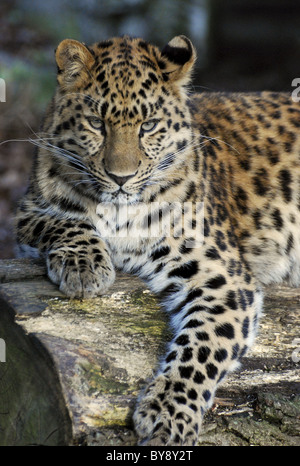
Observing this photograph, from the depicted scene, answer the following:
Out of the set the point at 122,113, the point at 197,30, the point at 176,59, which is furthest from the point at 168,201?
the point at 197,30

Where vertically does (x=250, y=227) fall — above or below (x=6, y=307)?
above

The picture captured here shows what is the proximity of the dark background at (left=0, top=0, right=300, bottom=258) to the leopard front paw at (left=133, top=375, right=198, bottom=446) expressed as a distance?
10990 mm

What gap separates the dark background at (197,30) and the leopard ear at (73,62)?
9097 mm

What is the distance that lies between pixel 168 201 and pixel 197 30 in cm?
1132

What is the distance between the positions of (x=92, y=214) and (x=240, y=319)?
5.16ft

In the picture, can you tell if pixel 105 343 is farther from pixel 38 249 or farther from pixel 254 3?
pixel 254 3

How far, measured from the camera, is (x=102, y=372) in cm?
415

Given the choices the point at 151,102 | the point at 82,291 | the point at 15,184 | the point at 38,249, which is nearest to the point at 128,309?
the point at 82,291

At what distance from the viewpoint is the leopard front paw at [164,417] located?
3848mm

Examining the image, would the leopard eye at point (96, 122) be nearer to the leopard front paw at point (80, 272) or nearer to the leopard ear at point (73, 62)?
the leopard ear at point (73, 62)

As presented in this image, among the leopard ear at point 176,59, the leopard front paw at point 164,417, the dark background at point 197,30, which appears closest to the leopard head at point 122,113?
the leopard ear at point 176,59

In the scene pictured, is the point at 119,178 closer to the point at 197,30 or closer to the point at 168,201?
the point at 168,201
